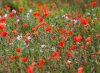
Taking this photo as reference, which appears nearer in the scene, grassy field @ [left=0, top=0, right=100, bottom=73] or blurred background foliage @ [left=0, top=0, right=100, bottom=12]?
grassy field @ [left=0, top=0, right=100, bottom=73]

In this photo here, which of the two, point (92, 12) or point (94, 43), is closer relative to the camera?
point (94, 43)

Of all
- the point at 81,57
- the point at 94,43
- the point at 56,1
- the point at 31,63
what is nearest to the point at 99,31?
the point at 94,43

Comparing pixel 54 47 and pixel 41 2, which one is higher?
pixel 41 2

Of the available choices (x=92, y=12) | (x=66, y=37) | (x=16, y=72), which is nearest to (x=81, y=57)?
(x=66, y=37)

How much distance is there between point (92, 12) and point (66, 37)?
4.17 feet

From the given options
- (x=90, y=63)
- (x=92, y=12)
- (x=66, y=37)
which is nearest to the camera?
(x=90, y=63)

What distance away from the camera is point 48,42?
4855 mm

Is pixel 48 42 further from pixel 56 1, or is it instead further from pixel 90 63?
pixel 56 1

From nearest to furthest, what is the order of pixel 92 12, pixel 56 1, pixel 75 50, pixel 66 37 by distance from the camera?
pixel 75 50 → pixel 66 37 → pixel 92 12 → pixel 56 1

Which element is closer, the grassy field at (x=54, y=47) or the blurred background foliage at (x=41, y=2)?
the grassy field at (x=54, y=47)

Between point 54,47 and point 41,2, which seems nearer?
point 54,47

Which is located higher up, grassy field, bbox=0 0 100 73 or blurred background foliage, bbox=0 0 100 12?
blurred background foliage, bbox=0 0 100 12

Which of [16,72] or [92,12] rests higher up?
[92,12]

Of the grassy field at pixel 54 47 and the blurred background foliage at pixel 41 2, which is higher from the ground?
the blurred background foliage at pixel 41 2
